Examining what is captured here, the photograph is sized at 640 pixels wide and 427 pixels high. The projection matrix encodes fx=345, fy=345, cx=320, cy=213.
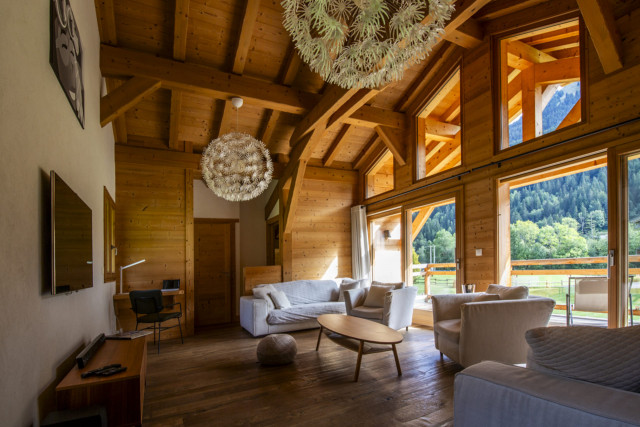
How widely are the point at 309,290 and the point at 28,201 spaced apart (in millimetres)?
5083

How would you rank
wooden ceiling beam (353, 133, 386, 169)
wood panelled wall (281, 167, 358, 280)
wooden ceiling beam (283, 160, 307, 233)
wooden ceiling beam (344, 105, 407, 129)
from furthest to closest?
wooden ceiling beam (353, 133, 386, 169)
wood panelled wall (281, 167, 358, 280)
wooden ceiling beam (283, 160, 307, 233)
wooden ceiling beam (344, 105, 407, 129)

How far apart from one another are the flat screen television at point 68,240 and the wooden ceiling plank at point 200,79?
2.22m

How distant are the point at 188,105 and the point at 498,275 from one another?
5160mm

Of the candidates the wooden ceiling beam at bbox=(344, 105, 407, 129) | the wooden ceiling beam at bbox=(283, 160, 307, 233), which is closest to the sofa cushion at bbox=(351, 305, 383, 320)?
the wooden ceiling beam at bbox=(283, 160, 307, 233)

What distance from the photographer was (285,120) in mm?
6215

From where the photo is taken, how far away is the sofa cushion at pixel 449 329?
349 cm

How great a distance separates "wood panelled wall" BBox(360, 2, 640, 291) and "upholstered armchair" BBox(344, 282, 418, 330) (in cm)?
92

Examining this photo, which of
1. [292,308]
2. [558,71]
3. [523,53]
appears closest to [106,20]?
[292,308]

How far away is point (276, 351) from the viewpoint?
12.3 ft

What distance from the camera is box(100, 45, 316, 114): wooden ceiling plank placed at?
13.1 feet

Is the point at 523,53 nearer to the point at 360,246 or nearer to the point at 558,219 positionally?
the point at 558,219

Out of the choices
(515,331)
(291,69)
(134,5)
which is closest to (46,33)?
(134,5)

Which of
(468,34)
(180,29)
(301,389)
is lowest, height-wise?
(301,389)

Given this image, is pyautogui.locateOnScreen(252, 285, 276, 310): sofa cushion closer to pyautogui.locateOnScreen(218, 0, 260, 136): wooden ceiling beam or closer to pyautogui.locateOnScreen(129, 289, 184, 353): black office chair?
pyautogui.locateOnScreen(129, 289, 184, 353): black office chair
